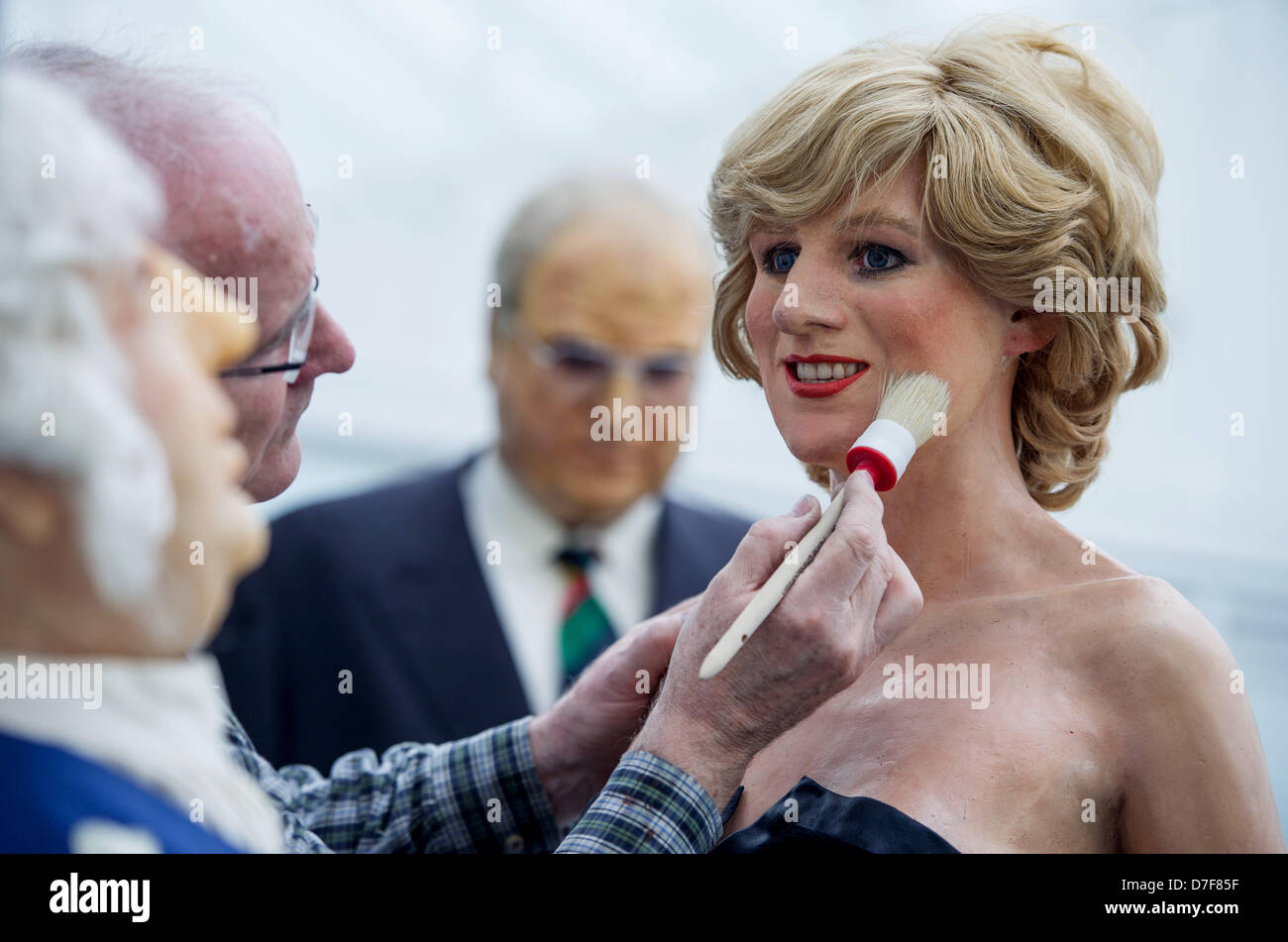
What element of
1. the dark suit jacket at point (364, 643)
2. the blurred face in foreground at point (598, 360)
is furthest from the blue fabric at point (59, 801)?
the blurred face in foreground at point (598, 360)

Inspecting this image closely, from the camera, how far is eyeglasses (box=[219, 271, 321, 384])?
142cm

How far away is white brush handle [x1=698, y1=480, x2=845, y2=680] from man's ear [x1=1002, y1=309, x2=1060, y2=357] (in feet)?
1.42

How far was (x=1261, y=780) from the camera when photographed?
1.47 m

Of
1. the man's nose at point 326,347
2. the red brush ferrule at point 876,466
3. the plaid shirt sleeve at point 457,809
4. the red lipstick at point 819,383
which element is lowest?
the plaid shirt sleeve at point 457,809

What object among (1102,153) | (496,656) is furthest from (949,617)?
(496,656)

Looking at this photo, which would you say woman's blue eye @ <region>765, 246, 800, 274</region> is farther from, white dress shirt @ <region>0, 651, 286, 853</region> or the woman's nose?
white dress shirt @ <region>0, 651, 286, 853</region>

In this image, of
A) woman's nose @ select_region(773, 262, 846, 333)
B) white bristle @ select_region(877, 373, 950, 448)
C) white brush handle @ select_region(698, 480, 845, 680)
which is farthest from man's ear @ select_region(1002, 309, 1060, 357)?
white brush handle @ select_region(698, 480, 845, 680)

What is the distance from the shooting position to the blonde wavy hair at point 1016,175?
162cm

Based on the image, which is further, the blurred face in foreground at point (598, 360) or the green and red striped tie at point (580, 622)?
the blurred face in foreground at point (598, 360)

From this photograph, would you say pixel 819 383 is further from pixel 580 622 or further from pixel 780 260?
pixel 580 622

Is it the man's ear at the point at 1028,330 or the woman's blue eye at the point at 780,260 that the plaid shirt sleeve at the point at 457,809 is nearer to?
the woman's blue eye at the point at 780,260

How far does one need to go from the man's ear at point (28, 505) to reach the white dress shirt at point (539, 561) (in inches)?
81.5
